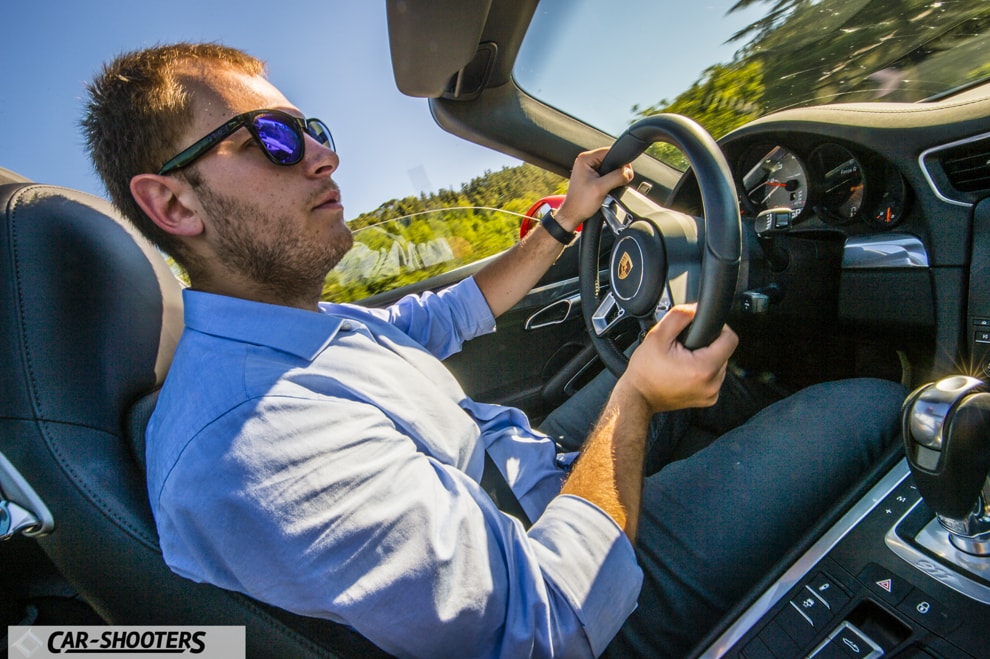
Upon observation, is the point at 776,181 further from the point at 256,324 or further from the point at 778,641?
the point at 256,324

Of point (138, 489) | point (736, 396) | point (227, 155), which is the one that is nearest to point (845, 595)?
point (736, 396)

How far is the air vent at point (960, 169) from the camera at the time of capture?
1.19 meters

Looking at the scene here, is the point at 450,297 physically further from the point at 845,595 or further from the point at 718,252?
the point at 845,595

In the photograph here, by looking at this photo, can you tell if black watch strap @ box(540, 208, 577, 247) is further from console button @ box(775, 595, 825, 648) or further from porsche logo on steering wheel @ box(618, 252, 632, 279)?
console button @ box(775, 595, 825, 648)

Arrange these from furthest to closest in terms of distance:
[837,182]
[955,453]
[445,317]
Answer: [445,317], [837,182], [955,453]

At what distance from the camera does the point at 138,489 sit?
0.93 meters

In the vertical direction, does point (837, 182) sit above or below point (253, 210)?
below

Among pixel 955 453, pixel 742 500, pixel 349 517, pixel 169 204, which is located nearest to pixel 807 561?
pixel 742 500

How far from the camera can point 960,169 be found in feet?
4.08

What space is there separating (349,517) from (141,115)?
1.03 metres

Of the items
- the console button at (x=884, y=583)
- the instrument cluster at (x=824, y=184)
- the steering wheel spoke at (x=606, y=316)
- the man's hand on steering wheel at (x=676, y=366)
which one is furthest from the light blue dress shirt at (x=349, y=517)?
the instrument cluster at (x=824, y=184)

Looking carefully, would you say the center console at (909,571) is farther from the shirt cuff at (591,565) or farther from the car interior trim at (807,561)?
the shirt cuff at (591,565)

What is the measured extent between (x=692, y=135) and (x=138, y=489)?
1177 mm

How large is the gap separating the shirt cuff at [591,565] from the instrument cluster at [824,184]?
112cm
